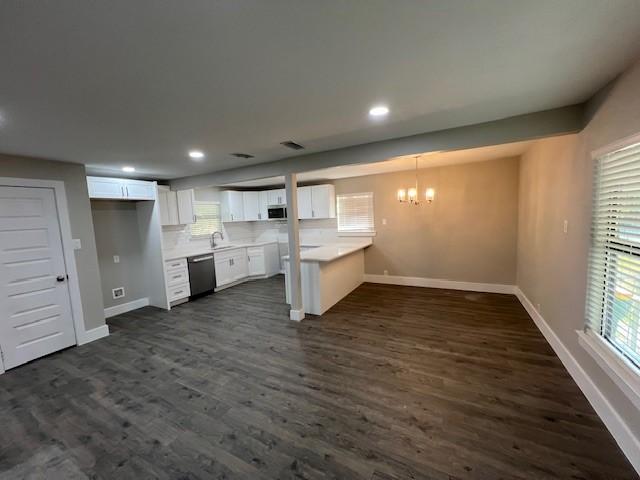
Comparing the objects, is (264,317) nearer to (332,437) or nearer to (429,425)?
(332,437)

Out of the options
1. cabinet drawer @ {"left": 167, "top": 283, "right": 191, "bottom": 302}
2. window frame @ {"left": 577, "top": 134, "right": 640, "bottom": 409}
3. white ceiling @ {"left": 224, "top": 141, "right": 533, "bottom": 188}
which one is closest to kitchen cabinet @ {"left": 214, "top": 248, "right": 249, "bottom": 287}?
cabinet drawer @ {"left": 167, "top": 283, "right": 191, "bottom": 302}

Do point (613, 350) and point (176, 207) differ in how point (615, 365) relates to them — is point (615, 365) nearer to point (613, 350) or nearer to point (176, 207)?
point (613, 350)

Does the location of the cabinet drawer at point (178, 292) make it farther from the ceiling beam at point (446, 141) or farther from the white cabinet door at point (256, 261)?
the ceiling beam at point (446, 141)

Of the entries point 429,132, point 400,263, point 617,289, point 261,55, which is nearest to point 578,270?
point 617,289

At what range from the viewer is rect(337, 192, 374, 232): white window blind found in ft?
19.6

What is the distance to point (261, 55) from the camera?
138 centimetres

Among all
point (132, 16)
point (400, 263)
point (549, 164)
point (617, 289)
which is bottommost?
point (400, 263)

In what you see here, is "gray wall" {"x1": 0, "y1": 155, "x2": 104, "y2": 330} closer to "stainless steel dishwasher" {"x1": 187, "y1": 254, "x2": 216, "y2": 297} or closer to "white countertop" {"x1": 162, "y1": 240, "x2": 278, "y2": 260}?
"white countertop" {"x1": 162, "y1": 240, "x2": 278, "y2": 260}

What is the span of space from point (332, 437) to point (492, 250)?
4.49 metres

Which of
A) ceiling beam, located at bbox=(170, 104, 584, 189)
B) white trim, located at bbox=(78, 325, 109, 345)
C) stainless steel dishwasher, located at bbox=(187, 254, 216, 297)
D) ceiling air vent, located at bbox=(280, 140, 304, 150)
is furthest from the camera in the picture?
stainless steel dishwasher, located at bbox=(187, 254, 216, 297)

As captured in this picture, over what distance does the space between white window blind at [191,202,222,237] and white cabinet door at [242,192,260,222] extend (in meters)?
0.65

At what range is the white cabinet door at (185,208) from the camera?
17.6 ft

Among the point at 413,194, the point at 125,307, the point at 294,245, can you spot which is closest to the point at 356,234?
the point at 413,194

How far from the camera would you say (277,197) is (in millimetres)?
6672
